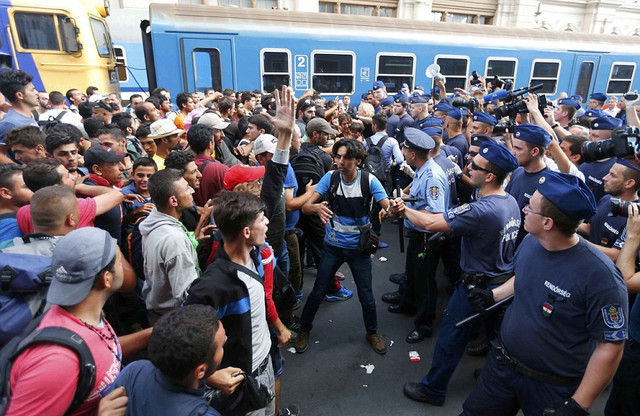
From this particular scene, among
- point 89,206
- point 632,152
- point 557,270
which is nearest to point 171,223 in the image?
point 89,206

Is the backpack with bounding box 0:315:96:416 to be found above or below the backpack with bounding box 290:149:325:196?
above

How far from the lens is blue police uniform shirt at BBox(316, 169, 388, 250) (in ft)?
10.9

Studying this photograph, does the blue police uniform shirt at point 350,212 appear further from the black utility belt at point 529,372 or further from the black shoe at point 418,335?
the black utility belt at point 529,372

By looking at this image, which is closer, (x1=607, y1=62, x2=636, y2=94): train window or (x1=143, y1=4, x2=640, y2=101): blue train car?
(x1=143, y1=4, x2=640, y2=101): blue train car

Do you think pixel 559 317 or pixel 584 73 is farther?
pixel 584 73

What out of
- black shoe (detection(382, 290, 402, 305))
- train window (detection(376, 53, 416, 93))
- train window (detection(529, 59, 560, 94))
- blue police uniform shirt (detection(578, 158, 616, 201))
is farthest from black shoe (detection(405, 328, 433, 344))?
train window (detection(529, 59, 560, 94))

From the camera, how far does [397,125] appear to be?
697 cm

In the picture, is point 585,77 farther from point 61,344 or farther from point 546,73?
point 61,344

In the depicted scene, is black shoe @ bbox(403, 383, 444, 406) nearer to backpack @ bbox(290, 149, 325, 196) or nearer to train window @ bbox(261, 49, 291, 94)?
backpack @ bbox(290, 149, 325, 196)

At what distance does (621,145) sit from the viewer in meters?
2.39

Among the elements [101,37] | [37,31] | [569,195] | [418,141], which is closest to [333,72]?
[101,37]

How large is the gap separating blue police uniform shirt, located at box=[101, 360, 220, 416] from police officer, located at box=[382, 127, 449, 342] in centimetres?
238

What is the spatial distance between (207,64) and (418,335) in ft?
26.7

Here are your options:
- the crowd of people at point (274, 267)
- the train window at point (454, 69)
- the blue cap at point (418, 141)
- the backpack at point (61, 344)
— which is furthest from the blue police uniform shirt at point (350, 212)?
the train window at point (454, 69)
